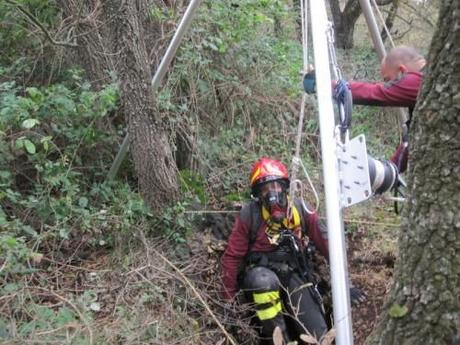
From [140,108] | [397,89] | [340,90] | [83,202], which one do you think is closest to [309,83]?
[340,90]

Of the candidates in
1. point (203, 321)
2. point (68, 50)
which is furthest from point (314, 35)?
point (68, 50)

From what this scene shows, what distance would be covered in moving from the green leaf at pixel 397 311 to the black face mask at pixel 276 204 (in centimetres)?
252

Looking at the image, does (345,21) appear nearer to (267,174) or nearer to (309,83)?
(267,174)

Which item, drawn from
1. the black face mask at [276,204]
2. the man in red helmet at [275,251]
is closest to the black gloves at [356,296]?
the man in red helmet at [275,251]

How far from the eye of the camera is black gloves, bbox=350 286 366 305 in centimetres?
423

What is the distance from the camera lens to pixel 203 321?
12.2 feet

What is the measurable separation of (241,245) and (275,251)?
10.9 inches

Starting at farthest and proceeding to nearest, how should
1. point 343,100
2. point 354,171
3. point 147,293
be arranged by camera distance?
1. point 147,293
2. point 343,100
3. point 354,171

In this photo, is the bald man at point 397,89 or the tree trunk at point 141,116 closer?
the bald man at point 397,89

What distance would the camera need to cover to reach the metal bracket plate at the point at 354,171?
194cm

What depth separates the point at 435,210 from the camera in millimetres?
1612

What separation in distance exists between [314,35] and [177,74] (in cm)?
266

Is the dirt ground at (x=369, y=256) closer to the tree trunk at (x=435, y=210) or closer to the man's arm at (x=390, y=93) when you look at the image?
the man's arm at (x=390, y=93)

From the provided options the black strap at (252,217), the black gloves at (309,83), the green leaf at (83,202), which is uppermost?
the black gloves at (309,83)
